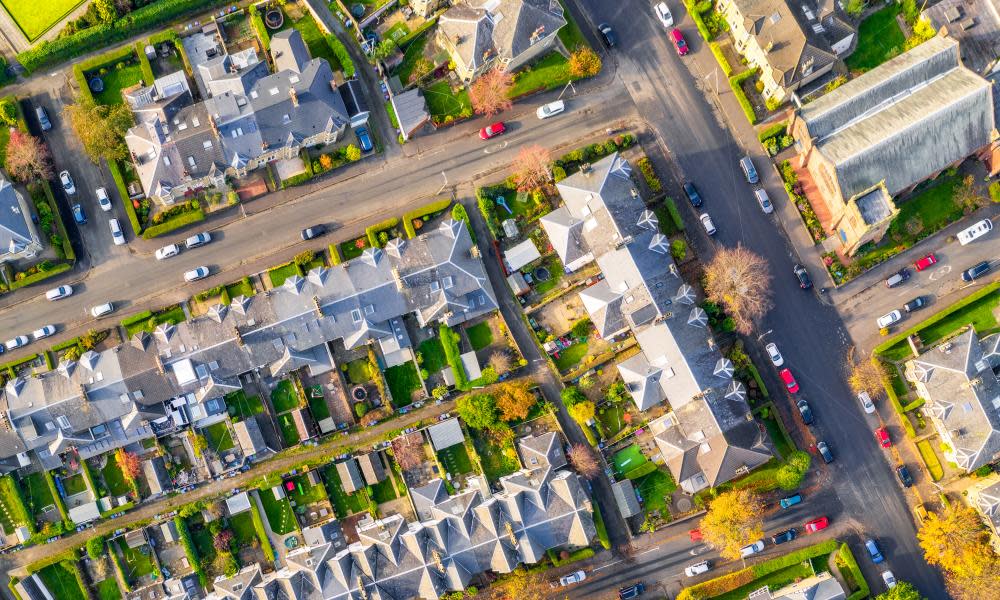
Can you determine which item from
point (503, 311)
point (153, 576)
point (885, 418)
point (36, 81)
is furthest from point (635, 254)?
point (36, 81)

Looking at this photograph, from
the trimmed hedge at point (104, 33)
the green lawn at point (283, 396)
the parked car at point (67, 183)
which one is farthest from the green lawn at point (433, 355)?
the trimmed hedge at point (104, 33)

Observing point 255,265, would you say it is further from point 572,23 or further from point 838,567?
point 838,567

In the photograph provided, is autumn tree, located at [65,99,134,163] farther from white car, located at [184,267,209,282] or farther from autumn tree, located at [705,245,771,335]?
autumn tree, located at [705,245,771,335]

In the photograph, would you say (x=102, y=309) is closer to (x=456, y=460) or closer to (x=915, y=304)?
(x=456, y=460)

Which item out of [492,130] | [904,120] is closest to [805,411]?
[904,120]

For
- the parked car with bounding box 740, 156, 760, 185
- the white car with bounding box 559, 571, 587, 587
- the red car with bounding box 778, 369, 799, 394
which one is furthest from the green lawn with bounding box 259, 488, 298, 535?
the parked car with bounding box 740, 156, 760, 185
